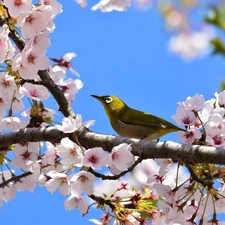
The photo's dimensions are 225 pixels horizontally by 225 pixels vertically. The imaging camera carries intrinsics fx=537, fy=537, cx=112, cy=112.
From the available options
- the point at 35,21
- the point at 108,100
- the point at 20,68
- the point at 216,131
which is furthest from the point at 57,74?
the point at 216,131

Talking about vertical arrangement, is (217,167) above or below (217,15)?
below

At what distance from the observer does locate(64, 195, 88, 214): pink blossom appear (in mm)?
2719

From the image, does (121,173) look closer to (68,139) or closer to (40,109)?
(68,139)

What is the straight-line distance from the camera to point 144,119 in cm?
333

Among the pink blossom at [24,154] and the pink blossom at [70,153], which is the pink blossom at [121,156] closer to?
the pink blossom at [70,153]

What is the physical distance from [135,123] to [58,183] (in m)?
0.88

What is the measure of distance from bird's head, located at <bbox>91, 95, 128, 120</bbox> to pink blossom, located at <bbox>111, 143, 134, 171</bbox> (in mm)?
1124

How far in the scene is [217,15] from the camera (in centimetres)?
655

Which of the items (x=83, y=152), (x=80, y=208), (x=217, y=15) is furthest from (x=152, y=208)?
(x=217, y=15)

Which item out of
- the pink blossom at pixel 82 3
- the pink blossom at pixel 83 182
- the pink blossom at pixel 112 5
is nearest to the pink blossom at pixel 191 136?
the pink blossom at pixel 83 182

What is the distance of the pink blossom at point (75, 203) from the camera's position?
8.92ft

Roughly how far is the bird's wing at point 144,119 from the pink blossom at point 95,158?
30.3 inches

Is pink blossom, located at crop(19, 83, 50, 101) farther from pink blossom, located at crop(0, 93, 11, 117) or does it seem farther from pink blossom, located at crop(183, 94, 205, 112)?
pink blossom, located at crop(183, 94, 205, 112)

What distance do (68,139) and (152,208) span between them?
30.3 inches
